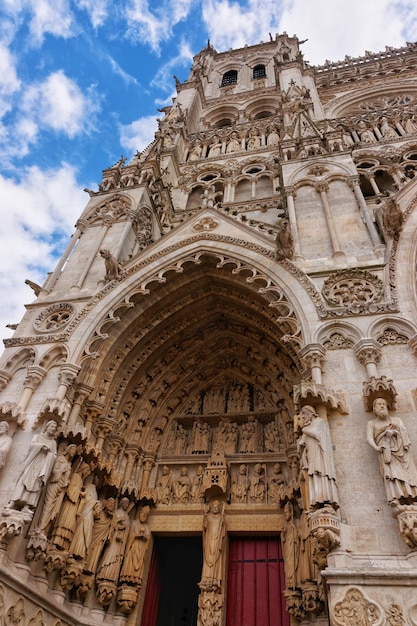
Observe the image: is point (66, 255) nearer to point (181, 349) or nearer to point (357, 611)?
point (181, 349)

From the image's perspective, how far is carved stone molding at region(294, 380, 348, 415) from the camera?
6.09 m

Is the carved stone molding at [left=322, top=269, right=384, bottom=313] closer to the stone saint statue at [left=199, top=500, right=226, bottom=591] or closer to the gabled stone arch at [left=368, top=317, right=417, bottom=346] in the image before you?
the gabled stone arch at [left=368, top=317, right=417, bottom=346]

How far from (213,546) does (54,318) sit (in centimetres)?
534

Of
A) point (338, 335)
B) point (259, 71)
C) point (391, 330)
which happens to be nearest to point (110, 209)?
point (338, 335)

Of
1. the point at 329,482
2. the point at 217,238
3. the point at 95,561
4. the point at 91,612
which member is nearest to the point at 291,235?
the point at 217,238

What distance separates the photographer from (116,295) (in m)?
9.24

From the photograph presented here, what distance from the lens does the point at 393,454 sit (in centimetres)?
529

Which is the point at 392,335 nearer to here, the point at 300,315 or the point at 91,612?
the point at 300,315

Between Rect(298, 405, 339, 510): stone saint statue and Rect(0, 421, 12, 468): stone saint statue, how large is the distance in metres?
4.30

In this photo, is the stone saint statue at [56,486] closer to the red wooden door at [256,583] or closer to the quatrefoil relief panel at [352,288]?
the red wooden door at [256,583]

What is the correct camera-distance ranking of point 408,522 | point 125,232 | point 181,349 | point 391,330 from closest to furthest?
point 408,522 < point 391,330 < point 181,349 < point 125,232

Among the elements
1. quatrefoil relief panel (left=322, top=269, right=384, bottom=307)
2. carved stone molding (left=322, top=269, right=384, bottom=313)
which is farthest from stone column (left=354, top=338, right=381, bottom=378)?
quatrefoil relief panel (left=322, top=269, right=384, bottom=307)

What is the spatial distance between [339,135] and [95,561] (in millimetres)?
11433

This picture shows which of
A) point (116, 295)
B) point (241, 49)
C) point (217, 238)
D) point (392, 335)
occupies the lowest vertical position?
point (392, 335)
